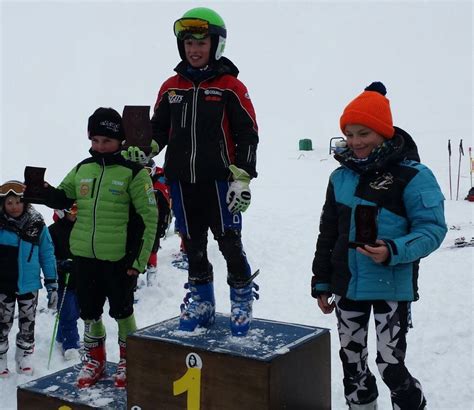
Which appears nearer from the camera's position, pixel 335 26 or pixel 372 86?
pixel 372 86

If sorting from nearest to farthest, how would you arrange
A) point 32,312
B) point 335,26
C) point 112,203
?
point 112,203 → point 32,312 → point 335,26

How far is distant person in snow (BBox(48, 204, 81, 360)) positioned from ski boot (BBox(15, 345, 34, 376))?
0.46m

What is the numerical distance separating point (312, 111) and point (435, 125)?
8.38 meters

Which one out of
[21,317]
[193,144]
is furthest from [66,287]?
[193,144]

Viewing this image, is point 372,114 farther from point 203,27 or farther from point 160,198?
point 160,198

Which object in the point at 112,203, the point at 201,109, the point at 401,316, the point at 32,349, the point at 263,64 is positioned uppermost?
the point at 263,64

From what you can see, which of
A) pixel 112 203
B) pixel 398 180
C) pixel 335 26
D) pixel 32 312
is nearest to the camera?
pixel 398 180

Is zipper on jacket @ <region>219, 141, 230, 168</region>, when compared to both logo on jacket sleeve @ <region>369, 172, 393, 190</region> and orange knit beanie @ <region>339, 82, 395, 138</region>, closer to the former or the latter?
orange knit beanie @ <region>339, 82, 395, 138</region>

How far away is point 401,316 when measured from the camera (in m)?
3.19

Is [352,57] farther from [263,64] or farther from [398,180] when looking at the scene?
[398,180]

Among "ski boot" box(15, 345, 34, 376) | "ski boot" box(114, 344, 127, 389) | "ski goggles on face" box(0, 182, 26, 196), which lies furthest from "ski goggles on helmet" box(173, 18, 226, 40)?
"ski boot" box(15, 345, 34, 376)

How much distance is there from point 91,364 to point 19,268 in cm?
165

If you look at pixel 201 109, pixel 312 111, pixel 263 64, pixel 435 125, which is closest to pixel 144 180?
pixel 201 109

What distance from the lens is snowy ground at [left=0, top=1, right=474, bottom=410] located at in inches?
257
